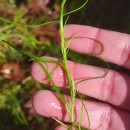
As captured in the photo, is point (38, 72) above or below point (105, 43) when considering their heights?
below

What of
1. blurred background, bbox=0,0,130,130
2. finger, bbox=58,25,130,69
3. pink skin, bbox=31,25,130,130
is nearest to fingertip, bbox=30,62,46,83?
pink skin, bbox=31,25,130,130

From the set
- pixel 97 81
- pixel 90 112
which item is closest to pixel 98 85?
pixel 97 81

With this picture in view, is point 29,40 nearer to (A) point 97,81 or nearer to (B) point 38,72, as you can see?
(B) point 38,72

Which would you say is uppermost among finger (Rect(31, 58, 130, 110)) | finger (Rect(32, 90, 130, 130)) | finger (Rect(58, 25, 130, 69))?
finger (Rect(58, 25, 130, 69))

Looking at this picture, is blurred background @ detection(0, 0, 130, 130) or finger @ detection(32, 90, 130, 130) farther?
blurred background @ detection(0, 0, 130, 130)

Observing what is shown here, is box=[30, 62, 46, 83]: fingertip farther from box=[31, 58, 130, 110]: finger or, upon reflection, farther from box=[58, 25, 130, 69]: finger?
box=[58, 25, 130, 69]: finger

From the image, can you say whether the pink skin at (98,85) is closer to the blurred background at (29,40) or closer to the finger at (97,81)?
the finger at (97,81)

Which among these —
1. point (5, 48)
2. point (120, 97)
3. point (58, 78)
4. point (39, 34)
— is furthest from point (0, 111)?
point (120, 97)

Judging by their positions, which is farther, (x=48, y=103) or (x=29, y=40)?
(x=29, y=40)

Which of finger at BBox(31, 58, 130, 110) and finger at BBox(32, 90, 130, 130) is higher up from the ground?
finger at BBox(31, 58, 130, 110)
